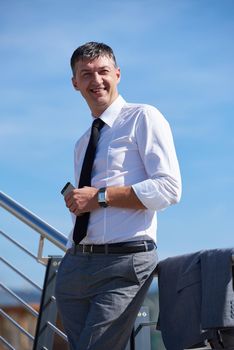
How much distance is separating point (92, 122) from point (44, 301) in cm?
95

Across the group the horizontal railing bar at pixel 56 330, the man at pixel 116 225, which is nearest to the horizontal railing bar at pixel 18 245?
the horizontal railing bar at pixel 56 330

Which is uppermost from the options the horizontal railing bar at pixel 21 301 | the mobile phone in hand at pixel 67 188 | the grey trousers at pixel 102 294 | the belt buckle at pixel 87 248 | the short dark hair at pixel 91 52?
the short dark hair at pixel 91 52

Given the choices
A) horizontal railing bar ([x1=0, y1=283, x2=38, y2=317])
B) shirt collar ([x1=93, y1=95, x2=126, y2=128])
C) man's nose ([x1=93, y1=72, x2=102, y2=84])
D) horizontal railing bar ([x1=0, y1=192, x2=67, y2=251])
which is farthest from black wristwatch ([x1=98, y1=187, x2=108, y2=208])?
horizontal railing bar ([x1=0, y1=283, x2=38, y2=317])

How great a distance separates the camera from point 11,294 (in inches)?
101

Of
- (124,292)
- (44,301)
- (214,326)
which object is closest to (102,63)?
(124,292)

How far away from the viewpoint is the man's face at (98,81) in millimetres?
1726

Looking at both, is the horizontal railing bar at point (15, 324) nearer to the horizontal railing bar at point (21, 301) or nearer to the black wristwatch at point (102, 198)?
the horizontal railing bar at point (21, 301)

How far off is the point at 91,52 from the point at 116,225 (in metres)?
0.53

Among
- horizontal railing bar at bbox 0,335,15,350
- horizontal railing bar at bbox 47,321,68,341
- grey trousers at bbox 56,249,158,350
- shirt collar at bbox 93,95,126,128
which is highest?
shirt collar at bbox 93,95,126,128

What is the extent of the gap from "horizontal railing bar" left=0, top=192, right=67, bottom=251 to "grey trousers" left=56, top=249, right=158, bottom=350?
2.19 feet

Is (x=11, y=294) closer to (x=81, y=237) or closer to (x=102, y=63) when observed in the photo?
(x=81, y=237)

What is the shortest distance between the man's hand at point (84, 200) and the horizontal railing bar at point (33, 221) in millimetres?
700

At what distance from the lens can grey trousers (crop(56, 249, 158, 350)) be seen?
1.50m

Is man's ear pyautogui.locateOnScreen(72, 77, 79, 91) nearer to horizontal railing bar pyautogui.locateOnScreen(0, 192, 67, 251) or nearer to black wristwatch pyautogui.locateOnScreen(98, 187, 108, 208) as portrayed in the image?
black wristwatch pyautogui.locateOnScreen(98, 187, 108, 208)
